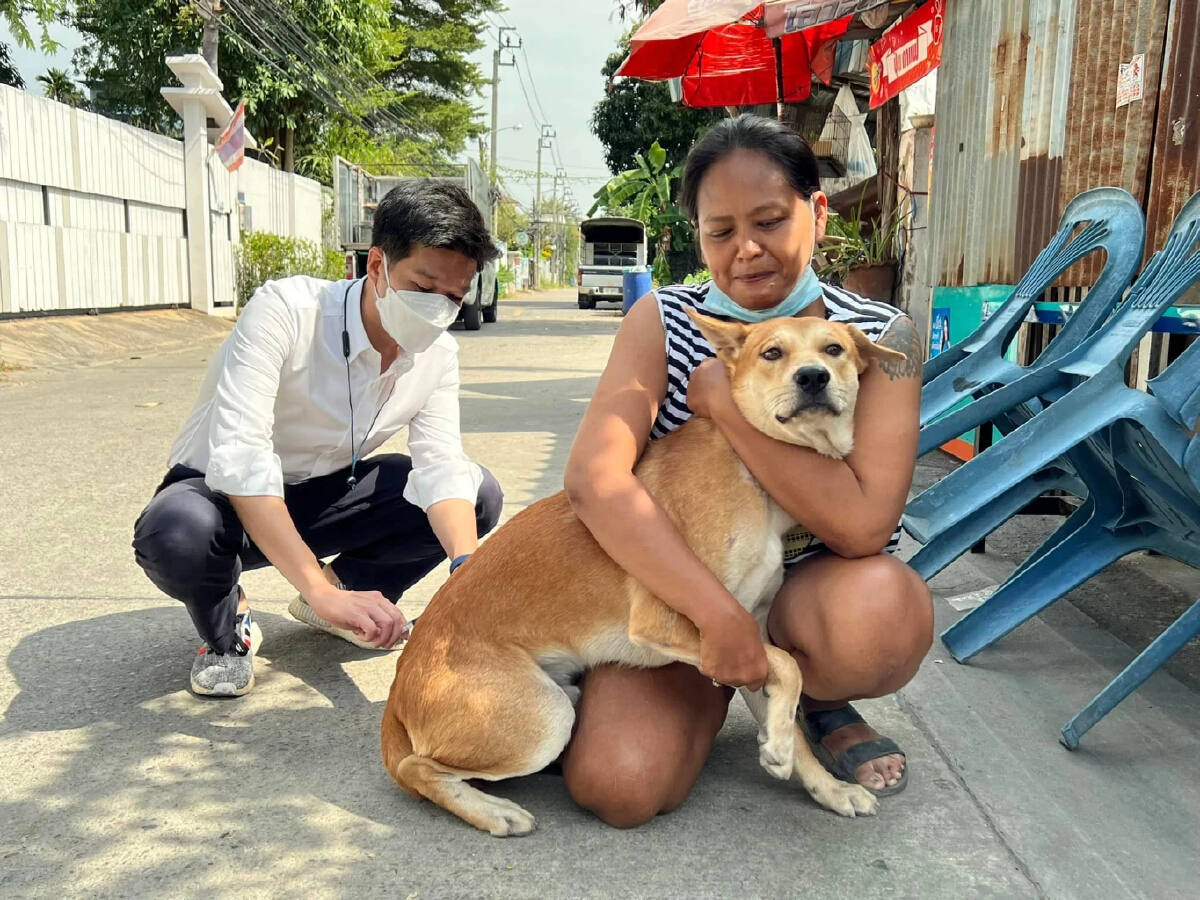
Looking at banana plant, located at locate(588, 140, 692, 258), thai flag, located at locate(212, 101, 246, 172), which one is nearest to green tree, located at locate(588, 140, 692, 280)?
banana plant, located at locate(588, 140, 692, 258)

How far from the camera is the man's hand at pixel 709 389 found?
227cm

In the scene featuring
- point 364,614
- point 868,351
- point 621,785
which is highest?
point 868,351

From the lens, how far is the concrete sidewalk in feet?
6.40

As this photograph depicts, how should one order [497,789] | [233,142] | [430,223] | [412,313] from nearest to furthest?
[497,789] < [430,223] < [412,313] < [233,142]

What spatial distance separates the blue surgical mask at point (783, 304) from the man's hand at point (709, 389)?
0.52 feet

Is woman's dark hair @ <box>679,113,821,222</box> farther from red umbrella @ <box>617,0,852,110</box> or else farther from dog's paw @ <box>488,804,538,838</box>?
red umbrella @ <box>617,0,852,110</box>

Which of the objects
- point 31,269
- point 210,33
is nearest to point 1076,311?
point 31,269

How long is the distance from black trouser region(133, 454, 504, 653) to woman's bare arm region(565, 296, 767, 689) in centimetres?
105

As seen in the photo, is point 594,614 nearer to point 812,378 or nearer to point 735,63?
point 812,378

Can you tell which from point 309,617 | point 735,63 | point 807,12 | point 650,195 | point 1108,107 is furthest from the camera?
point 650,195

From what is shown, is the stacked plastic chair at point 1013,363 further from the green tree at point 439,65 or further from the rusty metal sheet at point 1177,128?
the green tree at point 439,65

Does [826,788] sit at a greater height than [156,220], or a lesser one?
lesser

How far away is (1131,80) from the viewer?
14.2 feet

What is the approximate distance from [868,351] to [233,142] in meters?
17.8
